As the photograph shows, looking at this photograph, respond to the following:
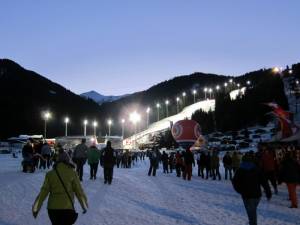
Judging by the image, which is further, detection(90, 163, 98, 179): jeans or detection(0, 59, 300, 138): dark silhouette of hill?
detection(0, 59, 300, 138): dark silhouette of hill

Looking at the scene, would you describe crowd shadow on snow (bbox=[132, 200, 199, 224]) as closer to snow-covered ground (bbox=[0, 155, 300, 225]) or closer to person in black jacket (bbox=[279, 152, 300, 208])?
snow-covered ground (bbox=[0, 155, 300, 225])

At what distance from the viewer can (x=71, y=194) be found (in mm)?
5273

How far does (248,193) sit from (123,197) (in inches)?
233

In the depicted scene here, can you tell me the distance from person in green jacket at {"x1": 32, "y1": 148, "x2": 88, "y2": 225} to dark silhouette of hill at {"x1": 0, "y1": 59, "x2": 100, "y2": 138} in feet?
373

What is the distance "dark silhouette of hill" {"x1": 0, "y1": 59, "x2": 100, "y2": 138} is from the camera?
387 ft

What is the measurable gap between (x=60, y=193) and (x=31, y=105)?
423ft

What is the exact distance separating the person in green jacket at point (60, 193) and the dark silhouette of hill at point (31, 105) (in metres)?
114

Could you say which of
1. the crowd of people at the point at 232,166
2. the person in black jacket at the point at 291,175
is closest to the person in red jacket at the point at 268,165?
the crowd of people at the point at 232,166

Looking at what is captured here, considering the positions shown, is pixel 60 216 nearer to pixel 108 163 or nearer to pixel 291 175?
pixel 291 175

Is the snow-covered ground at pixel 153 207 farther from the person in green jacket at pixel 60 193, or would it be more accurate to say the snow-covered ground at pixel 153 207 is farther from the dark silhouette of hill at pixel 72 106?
the dark silhouette of hill at pixel 72 106

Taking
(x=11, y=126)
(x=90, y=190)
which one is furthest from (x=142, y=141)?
(x=90, y=190)

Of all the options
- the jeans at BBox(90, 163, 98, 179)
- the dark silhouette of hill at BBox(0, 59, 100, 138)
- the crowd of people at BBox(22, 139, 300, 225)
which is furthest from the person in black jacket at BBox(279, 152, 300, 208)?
the dark silhouette of hill at BBox(0, 59, 100, 138)

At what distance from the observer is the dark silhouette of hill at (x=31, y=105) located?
118 metres

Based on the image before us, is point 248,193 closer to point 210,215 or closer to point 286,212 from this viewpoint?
point 210,215
